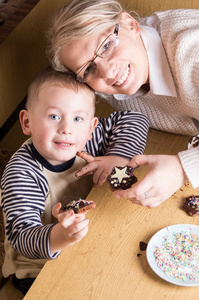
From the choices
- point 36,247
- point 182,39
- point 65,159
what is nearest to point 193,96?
point 182,39

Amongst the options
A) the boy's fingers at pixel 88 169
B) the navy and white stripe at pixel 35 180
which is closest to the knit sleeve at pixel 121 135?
the navy and white stripe at pixel 35 180

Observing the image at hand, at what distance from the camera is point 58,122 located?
4.67ft

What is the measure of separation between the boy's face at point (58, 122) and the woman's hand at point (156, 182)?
0.23 metres

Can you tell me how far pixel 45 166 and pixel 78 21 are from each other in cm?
52

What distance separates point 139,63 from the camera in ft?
5.27

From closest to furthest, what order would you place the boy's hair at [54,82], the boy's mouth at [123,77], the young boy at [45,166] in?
the young boy at [45,166] → the boy's hair at [54,82] → the boy's mouth at [123,77]

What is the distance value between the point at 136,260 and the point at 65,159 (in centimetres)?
45

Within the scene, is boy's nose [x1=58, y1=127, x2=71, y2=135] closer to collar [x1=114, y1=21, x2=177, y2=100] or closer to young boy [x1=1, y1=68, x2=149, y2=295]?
young boy [x1=1, y1=68, x2=149, y2=295]

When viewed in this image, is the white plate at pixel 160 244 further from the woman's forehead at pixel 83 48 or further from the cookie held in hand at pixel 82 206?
the woman's forehead at pixel 83 48

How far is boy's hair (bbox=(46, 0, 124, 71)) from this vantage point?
1502 millimetres

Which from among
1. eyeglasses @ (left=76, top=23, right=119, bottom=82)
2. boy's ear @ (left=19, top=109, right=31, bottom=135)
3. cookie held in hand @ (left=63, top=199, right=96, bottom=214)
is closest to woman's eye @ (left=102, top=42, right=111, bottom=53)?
eyeglasses @ (left=76, top=23, right=119, bottom=82)

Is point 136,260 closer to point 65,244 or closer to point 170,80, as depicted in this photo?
point 65,244

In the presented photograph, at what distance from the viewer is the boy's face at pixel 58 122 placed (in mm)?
1417

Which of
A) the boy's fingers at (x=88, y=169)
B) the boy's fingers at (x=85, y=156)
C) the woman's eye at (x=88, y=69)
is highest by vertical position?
the woman's eye at (x=88, y=69)
